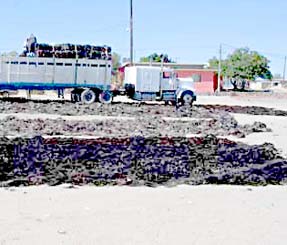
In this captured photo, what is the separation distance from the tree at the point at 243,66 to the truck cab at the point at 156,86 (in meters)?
53.9

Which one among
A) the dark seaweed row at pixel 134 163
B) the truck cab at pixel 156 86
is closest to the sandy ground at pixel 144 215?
the dark seaweed row at pixel 134 163

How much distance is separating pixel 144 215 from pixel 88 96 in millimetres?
27321

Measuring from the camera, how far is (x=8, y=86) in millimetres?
32250

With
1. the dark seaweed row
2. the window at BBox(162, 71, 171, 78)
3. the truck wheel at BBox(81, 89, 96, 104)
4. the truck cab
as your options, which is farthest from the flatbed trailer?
the dark seaweed row

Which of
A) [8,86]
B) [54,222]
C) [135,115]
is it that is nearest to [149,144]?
[54,222]

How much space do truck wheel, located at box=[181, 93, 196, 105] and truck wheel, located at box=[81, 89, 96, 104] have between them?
17.9 ft

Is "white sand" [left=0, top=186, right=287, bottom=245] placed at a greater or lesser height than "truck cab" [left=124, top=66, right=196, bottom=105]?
lesser

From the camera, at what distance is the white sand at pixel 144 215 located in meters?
5.82

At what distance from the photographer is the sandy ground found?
583 cm

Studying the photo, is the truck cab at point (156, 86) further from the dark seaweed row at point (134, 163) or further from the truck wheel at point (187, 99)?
the dark seaweed row at point (134, 163)

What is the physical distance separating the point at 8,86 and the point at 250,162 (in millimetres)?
23936

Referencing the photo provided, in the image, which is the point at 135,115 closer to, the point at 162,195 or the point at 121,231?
the point at 162,195

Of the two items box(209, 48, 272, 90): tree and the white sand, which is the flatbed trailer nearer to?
the white sand

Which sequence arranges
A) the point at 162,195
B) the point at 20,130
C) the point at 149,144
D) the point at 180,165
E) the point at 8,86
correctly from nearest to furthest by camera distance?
1. the point at 162,195
2. the point at 180,165
3. the point at 149,144
4. the point at 20,130
5. the point at 8,86
